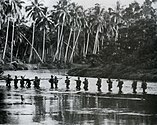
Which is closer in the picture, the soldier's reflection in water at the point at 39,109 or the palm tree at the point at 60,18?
the soldier's reflection in water at the point at 39,109

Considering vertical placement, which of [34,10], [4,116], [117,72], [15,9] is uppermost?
[15,9]

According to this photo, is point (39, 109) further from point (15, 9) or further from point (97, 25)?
point (15, 9)

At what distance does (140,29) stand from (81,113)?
20.1 ft

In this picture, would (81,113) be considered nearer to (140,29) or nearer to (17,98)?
(17,98)

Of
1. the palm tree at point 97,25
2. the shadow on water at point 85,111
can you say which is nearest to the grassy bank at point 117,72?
the palm tree at point 97,25

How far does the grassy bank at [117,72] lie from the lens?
46.8 ft

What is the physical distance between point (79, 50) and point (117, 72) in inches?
80.6

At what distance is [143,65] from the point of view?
1492cm

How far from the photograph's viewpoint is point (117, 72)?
14609 mm

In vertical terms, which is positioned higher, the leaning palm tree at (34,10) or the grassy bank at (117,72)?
the leaning palm tree at (34,10)

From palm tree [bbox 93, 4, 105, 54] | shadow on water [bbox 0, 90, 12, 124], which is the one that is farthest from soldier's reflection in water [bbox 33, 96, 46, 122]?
palm tree [bbox 93, 4, 105, 54]

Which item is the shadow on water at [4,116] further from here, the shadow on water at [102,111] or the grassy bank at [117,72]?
the grassy bank at [117,72]

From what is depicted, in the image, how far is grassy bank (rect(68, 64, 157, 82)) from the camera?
14.3m

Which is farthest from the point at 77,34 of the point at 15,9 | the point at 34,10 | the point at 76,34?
the point at 15,9
